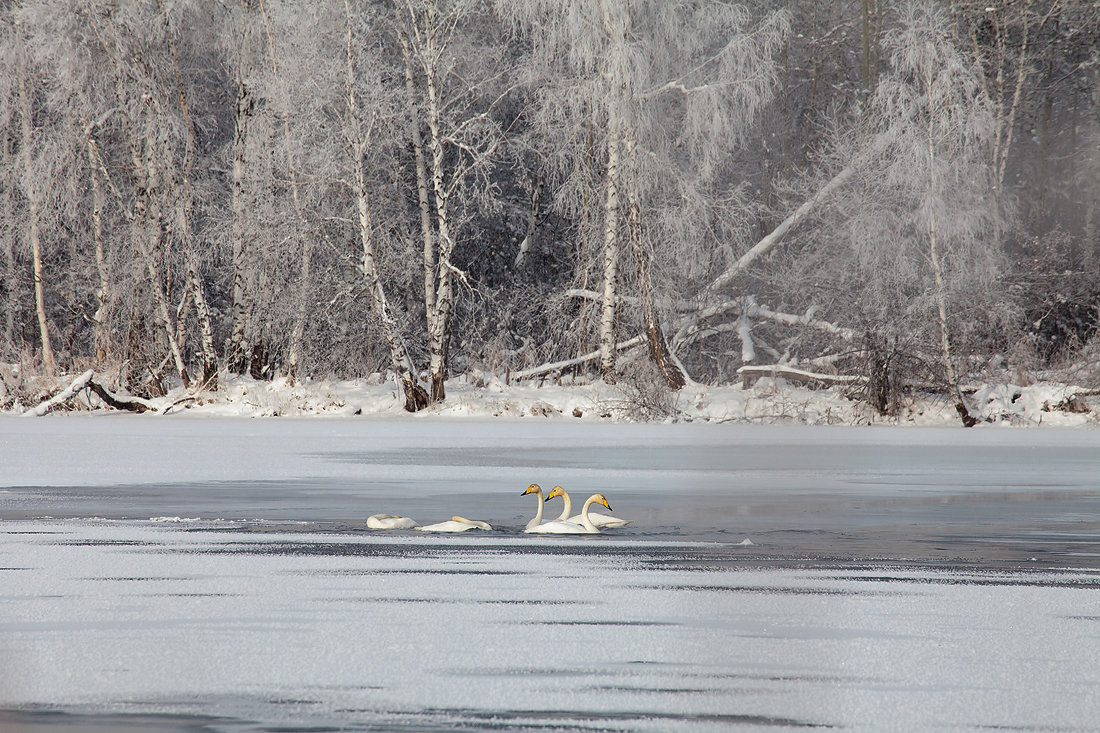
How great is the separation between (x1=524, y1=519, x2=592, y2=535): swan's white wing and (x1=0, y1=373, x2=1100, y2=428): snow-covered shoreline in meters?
13.4

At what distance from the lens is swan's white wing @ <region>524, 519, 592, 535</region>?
691 cm

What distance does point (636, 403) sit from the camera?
20688mm

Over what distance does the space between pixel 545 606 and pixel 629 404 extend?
53.6ft

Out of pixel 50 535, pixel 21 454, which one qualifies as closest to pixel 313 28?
pixel 21 454

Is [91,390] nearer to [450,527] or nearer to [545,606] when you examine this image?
[450,527]

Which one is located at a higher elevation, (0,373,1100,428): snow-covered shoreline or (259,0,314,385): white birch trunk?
(259,0,314,385): white birch trunk


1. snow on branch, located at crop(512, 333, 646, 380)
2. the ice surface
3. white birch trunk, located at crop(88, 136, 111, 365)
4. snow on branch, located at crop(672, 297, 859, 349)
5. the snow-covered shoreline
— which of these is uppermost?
white birch trunk, located at crop(88, 136, 111, 365)

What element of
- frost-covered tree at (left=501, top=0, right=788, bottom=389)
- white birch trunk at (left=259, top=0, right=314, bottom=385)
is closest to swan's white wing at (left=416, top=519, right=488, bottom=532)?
frost-covered tree at (left=501, top=0, right=788, bottom=389)

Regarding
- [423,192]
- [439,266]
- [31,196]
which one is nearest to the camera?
[423,192]

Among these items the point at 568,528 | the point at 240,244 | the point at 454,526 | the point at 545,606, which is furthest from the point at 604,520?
the point at 240,244

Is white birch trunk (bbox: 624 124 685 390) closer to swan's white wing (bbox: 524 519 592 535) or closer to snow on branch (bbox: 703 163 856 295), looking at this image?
snow on branch (bbox: 703 163 856 295)

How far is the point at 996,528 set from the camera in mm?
7094

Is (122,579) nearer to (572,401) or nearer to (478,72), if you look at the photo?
(572,401)

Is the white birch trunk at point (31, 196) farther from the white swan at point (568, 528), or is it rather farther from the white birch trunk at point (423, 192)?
the white swan at point (568, 528)
